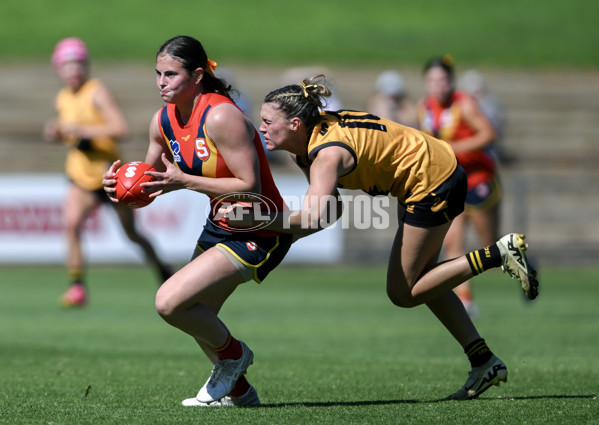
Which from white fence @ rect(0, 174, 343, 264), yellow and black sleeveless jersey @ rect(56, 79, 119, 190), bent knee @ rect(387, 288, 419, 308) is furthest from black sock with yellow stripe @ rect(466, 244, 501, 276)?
white fence @ rect(0, 174, 343, 264)

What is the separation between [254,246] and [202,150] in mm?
582

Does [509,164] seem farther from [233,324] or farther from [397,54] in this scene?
[233,324]

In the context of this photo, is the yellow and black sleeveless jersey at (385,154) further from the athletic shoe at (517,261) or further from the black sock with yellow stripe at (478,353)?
the black sock with yellow stripe at (478,353)

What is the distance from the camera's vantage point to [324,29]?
100ft

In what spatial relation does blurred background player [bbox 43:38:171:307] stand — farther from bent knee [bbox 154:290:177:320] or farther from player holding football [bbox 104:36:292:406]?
bent knee [bbox 154:290:177:320]

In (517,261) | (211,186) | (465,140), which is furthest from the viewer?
(465,140)

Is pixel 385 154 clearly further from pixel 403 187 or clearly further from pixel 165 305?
pixel 165 305

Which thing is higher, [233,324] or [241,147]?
[241,147]

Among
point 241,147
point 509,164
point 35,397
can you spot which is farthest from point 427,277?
point 509,164

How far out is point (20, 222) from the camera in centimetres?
1641

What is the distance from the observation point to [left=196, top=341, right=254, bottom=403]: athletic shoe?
5.31 m

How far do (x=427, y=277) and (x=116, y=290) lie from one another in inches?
329

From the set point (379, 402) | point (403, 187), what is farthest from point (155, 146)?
point (379, 402)

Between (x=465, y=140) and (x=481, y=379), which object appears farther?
(x=465, y=140)
